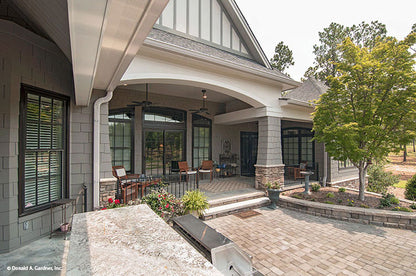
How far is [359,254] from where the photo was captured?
360 centimetres

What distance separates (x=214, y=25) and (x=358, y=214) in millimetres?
7904

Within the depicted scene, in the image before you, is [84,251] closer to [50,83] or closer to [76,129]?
[76,129]

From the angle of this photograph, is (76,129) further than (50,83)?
Yes

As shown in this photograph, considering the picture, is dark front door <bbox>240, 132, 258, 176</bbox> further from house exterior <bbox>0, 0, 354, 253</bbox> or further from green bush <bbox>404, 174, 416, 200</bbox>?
green bush <bbox>404, 174, 416, 200</bbox>

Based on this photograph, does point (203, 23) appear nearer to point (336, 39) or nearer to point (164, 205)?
point (164, 205)

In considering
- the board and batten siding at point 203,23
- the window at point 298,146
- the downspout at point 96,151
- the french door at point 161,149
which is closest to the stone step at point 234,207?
the downspout at point 96,151

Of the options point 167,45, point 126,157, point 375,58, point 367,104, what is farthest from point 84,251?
point 375,58

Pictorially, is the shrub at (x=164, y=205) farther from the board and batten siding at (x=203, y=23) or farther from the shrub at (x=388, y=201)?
the shrub at (x=388, y=201)

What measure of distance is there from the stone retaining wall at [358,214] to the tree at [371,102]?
135 cm

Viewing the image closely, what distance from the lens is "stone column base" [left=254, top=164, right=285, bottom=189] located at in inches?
273

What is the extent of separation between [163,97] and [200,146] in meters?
2.93

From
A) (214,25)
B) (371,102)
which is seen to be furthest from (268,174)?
(214,25)

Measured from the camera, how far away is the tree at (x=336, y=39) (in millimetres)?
→ 15438

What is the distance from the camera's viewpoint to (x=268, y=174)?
22.7ft
